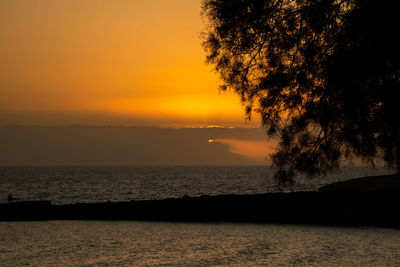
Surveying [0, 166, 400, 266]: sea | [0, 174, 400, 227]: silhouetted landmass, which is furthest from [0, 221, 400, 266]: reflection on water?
[0, 174, 400, 227]: silhouetted landmass

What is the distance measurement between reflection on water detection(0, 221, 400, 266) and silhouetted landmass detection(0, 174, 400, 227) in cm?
103

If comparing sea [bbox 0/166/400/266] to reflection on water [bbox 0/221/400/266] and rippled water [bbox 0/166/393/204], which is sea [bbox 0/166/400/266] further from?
rippled water [bbox 0/166/393/204]

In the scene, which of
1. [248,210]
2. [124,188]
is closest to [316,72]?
[248,210]

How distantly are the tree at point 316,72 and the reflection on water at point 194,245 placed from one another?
231 cm

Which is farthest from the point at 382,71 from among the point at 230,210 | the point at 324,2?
the point at 230,210

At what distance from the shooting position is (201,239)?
12578mm

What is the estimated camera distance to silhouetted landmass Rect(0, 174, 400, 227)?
1559cm

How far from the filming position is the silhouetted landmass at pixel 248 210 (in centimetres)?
1559

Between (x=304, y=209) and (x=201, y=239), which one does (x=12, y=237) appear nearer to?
(x=201, y=239)

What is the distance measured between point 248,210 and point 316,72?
5.85 meters

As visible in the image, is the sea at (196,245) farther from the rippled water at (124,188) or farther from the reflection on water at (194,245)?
the rippled water at (124,188)

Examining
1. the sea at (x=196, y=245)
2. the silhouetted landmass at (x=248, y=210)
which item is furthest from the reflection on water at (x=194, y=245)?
the silhouetted landmass at (x=248, y=210)

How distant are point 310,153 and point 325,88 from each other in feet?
7.15

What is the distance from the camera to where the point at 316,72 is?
44.0 feet
